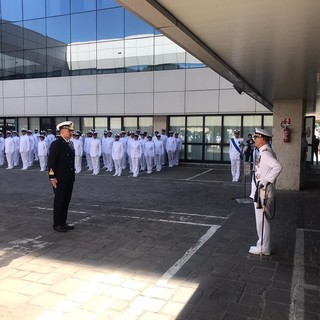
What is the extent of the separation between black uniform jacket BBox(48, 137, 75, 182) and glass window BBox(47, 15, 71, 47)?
54.6 feet

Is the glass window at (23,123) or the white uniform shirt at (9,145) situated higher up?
the glass window at (23,123)

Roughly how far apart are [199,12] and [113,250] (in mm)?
3451

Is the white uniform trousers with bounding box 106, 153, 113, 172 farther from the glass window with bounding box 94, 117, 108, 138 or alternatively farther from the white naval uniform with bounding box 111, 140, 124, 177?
the glass window with bounding box 94, 117, 108, 138

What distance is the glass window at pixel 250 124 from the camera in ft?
60.5

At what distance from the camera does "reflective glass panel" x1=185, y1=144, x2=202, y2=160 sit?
64.6 feet

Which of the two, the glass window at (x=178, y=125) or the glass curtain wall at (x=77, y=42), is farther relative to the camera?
the glass window at (x=178, y=125)

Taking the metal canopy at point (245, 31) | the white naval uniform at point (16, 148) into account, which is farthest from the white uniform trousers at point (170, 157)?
the metal canopy at point (245, 31)

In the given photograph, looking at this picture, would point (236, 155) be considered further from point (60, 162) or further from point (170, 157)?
point (60, 162)

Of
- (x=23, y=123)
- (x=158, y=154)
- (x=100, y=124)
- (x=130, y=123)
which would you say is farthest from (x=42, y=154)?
(x=23, y=123)

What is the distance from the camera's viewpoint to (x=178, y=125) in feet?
65.9

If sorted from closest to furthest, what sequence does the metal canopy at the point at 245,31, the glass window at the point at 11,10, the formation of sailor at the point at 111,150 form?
the metal canopy at the point at 245,31
the formation of sailor at the point at 111,150
the glass window at the point at 11,10

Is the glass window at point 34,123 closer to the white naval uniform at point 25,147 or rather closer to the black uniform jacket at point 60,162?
the white naval uniform at point 25,147

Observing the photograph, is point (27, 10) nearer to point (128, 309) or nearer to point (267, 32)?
point (267, 32)

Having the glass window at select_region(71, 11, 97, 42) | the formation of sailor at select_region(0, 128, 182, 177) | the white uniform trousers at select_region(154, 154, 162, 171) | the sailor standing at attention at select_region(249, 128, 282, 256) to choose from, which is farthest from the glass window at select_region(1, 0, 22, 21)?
the sailor standing at attention at select_region(249, 128, 282, 256)
